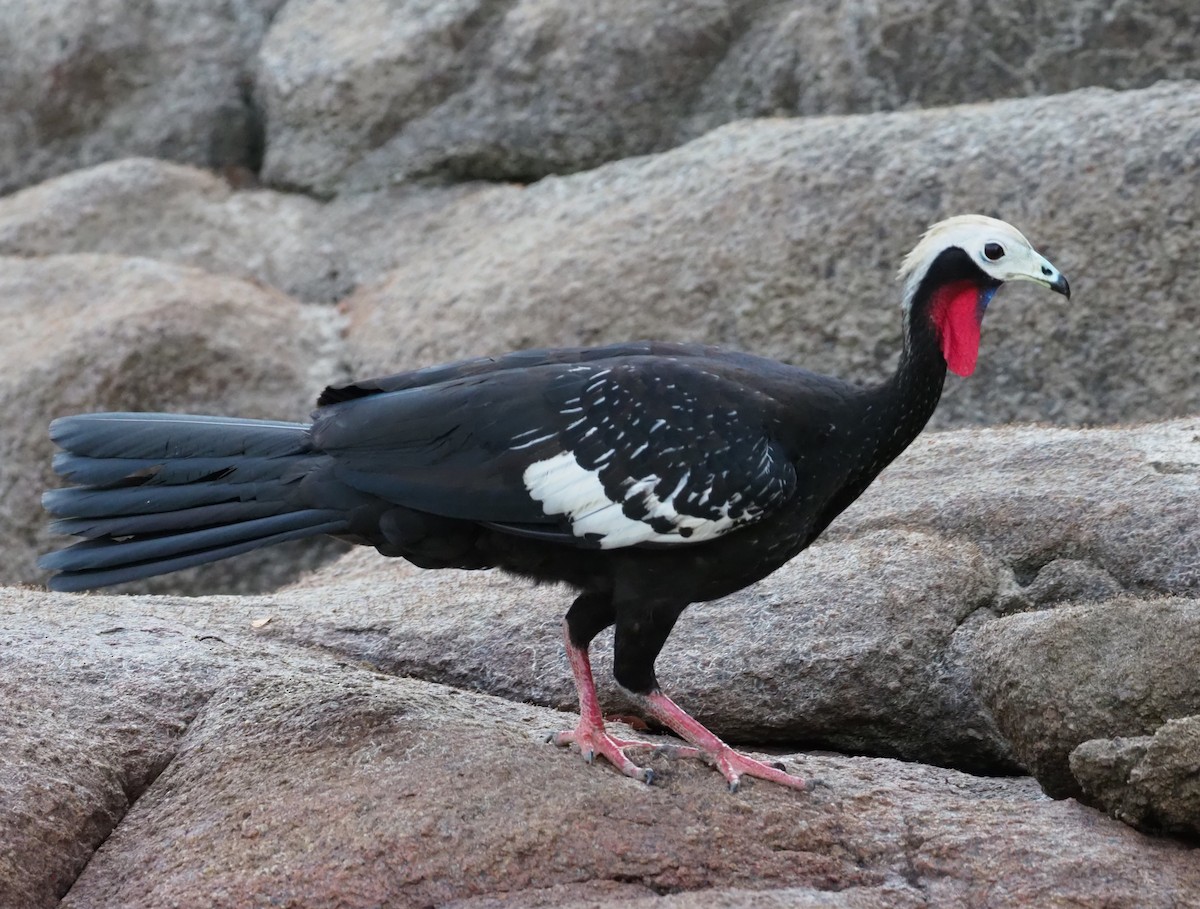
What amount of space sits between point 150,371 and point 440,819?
5060mm

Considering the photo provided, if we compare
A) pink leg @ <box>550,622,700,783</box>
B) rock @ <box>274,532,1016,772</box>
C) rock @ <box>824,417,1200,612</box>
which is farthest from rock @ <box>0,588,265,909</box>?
rock @ <box>824,417,1200,612</box>

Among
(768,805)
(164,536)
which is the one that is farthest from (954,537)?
(164,536)

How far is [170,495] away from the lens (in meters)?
4.15

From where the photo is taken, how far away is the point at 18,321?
8.82 metres

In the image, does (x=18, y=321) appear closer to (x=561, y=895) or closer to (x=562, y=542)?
(x=562, y=542)

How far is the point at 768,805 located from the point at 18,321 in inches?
252

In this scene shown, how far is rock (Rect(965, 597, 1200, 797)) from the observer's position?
380 cm

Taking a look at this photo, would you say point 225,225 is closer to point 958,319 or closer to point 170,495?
point 170,495

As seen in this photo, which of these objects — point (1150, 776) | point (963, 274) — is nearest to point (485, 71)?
point (963, 274)

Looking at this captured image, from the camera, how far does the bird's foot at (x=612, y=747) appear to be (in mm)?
3945

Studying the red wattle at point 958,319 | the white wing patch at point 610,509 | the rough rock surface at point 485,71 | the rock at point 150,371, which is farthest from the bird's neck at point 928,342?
the rough rock surface at point 485,71

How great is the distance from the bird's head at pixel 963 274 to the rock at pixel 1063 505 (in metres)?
0.95

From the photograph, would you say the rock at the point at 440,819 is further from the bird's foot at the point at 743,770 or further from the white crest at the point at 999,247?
the white crest at the point at 999,247

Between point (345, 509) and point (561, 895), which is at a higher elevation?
point (345, 509)
